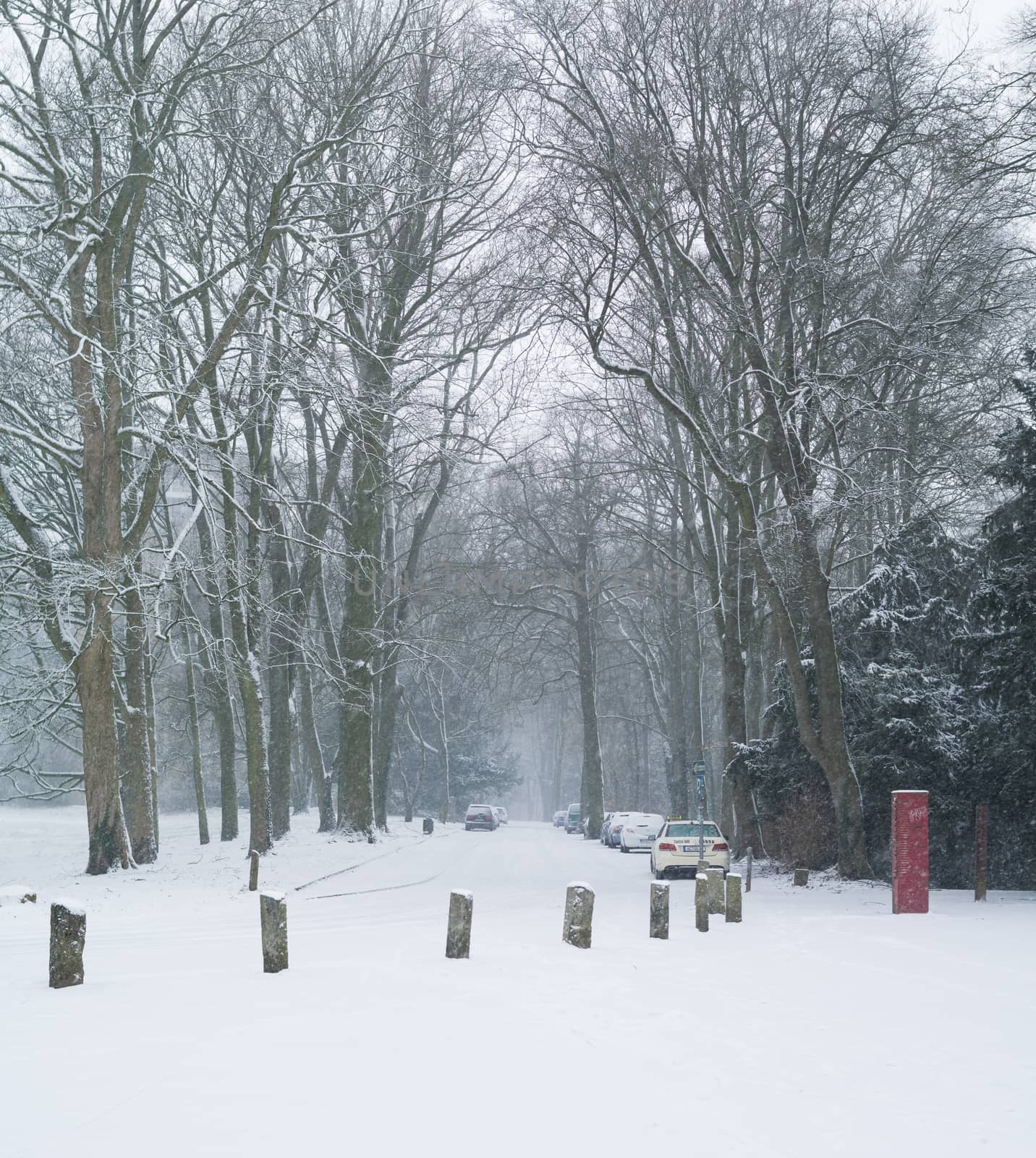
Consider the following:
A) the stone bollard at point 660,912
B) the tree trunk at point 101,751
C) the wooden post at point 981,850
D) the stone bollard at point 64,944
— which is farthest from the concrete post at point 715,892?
the tree trunk at point 101,751

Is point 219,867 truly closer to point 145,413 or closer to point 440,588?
point 145,413

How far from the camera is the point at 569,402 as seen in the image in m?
29.2

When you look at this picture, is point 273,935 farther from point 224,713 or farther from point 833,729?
point 224,713

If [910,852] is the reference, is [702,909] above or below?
below

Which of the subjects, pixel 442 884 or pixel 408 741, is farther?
pixel 408 741

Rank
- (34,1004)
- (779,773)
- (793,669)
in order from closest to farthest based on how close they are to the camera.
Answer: (34,1004) → (793,669) → (779,773)

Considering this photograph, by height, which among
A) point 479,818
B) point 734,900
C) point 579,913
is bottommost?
point 479,818

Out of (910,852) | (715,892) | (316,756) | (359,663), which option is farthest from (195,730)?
(910,852)

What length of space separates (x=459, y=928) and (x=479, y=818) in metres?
52.1

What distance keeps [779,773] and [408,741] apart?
44891 mm

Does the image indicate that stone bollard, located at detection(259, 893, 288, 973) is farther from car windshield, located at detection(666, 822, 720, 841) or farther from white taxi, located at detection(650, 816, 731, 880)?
car windshield, located at detection(666, 822, 720, 841)

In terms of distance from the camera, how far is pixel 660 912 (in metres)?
13.4

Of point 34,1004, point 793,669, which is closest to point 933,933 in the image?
point 793,669

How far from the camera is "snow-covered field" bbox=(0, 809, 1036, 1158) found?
582 cm
